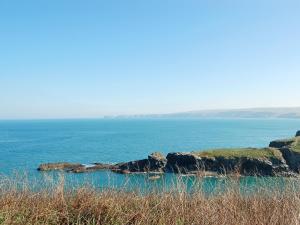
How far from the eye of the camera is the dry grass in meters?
7.00

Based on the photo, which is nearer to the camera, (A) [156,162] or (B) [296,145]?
(A) [156,162]

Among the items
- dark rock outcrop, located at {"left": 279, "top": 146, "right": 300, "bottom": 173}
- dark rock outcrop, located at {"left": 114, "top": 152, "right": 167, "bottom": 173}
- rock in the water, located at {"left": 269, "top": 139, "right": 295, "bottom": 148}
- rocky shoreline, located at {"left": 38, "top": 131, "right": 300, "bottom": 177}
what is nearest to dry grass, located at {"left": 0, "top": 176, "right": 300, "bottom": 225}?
rocky shoreline, located at {"left": 38, "top": 131, "right": 300, "bottom": 177}

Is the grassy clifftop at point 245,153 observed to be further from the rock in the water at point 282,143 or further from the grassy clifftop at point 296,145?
the rock in the water at point 282,143

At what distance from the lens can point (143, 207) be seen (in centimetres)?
773

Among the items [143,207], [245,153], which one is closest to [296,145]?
[245,153]

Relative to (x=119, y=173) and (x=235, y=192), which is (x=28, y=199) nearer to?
(x=235, y=192)

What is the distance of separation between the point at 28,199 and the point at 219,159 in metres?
59.5

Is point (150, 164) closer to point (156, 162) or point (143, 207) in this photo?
point (156, 162)

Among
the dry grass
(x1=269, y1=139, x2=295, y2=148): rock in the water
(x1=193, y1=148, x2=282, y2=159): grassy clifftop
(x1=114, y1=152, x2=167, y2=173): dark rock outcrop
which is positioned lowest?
(x1=114, y1=152, x2=167, y2=173): dark rock outcrop

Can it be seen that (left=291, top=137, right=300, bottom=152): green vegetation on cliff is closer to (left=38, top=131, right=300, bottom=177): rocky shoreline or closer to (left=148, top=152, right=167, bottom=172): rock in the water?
(left=38, top=131, right=300, bottom=177): rocky shoreline

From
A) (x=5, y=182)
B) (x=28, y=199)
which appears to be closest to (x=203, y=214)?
(x=28, y=199)

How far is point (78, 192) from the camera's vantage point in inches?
342

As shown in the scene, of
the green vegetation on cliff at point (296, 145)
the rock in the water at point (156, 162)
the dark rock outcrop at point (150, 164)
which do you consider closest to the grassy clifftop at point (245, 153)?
the green vegetation on cliff at point (296, 145)

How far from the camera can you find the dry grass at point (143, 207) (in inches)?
276
